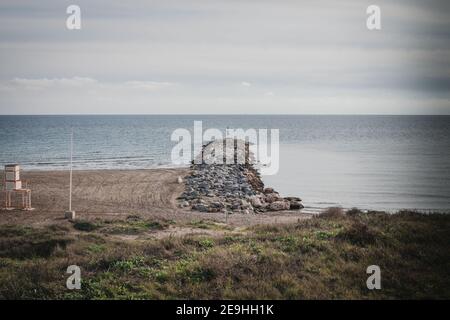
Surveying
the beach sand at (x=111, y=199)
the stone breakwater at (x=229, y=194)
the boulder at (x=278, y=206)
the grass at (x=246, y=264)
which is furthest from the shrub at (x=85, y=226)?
the boulder at (x=278, y=206)

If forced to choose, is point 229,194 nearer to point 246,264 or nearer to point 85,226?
point 85,226

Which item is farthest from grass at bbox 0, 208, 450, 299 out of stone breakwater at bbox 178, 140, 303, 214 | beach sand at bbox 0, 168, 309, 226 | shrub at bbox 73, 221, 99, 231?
stone breakwater at bbox 178, 140, 303, 214

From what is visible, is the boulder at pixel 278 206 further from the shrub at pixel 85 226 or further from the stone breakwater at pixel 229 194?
the shrub at pixel 85 226

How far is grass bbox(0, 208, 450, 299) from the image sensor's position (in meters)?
9.86

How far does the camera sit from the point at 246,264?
11.1 m

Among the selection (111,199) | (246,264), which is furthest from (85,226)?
(246,264)

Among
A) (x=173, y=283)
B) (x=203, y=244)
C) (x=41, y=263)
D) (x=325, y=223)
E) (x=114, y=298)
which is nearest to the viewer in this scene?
(x=114, y=298)

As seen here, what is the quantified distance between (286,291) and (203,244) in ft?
15.6

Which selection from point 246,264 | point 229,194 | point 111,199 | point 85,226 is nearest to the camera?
point 246,264

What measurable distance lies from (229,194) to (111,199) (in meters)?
7.85

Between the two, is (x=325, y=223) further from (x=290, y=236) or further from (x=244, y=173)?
(x=244, y=173)

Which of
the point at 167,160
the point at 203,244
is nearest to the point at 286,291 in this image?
the point at 203,244

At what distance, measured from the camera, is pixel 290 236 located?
14414mm

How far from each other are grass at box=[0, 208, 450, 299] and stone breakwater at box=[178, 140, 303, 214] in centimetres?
1048
